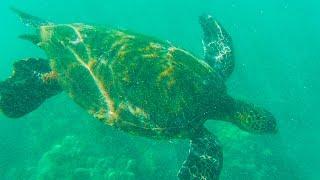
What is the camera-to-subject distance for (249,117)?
6473mm

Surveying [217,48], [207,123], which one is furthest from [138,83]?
[207,123]

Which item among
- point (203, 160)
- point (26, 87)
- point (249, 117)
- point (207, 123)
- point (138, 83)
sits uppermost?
point (207, 123)

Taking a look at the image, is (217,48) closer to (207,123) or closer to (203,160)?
(203,160)

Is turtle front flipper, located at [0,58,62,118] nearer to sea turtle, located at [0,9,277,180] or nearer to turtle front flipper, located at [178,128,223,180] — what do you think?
sea turtle, located at [0,9,277,180]

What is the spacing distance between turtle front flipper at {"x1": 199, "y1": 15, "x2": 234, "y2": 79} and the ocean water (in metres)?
5.85

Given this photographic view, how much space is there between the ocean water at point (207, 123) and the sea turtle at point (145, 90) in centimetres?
620

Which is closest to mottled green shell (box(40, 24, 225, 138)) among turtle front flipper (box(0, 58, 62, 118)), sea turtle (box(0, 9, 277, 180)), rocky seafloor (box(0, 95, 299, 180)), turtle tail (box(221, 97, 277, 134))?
sea turtle (box(0, 9, 277, 180))

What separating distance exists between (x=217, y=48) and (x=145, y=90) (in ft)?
9.76

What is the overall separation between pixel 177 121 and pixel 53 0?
40.4 meters

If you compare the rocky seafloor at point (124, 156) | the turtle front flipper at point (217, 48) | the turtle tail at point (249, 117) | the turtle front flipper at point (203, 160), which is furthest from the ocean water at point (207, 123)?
the turtle tail at point (249, 117)

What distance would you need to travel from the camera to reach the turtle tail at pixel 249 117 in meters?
6.44

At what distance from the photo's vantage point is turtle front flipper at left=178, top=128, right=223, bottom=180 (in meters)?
6.07

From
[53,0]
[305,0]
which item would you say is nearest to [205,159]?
[53,0]

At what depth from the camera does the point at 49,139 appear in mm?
17422
